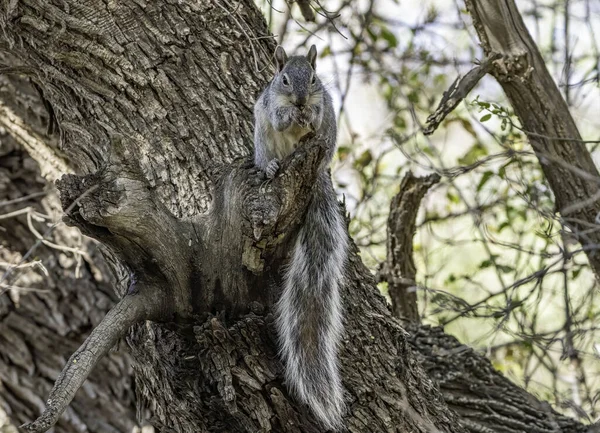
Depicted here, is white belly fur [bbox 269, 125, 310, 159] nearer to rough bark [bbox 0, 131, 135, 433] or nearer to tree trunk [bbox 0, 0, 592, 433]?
tree trunk [bbox 0, 0, 592, 433]

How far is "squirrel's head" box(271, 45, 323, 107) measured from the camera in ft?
7.84

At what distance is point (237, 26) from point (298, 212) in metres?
0.82

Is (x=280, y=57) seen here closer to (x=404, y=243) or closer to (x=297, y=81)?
(x=297, y=81)

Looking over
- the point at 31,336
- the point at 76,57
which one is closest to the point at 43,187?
the point at 31,336

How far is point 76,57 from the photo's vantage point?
7.91 feet

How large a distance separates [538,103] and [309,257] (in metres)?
1.07

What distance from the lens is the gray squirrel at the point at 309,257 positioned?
2.12 meters

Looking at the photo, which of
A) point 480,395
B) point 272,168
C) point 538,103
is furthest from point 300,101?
point 480,395

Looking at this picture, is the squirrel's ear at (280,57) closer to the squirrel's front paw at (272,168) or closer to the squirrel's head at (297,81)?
the squirrel's head at (297,81)

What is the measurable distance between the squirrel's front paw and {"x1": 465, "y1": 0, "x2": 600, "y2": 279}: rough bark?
3.09ft

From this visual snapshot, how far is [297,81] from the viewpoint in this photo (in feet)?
7.96

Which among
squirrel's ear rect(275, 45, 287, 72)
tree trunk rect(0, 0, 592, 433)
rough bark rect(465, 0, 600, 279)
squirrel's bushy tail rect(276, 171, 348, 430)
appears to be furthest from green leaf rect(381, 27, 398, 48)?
squirrel's bushy tail rect(276, 171, 348, 430)

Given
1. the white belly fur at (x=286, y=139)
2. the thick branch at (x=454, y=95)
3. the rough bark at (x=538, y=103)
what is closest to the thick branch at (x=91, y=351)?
the white belly fur at (x=286, y=139)

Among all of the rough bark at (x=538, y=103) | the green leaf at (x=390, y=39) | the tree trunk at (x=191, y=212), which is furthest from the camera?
the green leaf at (x=390, y=39)
